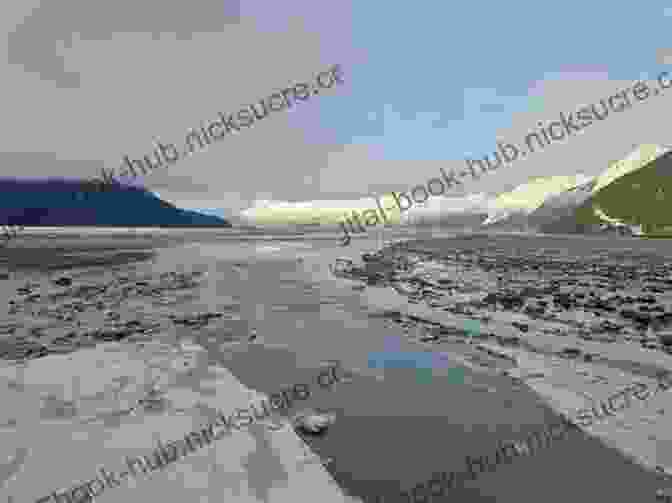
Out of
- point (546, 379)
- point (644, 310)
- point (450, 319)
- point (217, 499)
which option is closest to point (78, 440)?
point (217, 499)

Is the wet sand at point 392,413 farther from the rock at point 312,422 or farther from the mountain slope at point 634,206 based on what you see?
the mountain slope at point 634,206

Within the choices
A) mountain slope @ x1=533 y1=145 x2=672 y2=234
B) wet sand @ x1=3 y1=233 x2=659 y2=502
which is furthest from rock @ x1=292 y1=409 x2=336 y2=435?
mountain slope @ x1=533 y1=145 x2=672 y2=234

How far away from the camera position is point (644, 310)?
13.3 metres

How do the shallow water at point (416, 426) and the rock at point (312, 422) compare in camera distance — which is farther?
the rock at point (312, 422)

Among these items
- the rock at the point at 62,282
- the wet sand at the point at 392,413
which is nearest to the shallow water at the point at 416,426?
the wet sand at the point at 392,413

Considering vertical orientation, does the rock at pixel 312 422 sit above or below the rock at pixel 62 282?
above

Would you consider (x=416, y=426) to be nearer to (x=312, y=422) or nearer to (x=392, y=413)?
(x=392, y=413)

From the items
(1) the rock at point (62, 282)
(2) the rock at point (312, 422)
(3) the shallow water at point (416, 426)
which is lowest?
(1) the rock at point (62, 282)

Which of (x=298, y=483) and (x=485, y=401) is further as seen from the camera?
(x=485, y=401)

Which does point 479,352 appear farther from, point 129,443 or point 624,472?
point 129,443

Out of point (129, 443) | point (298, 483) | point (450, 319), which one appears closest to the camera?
point (298, 483)

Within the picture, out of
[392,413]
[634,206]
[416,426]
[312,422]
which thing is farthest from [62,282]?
[634,206]

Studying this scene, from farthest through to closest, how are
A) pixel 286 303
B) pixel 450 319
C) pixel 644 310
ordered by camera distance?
pixel 286 303 < pixel 644 310 < pixel 450 319

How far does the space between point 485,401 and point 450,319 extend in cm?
599
